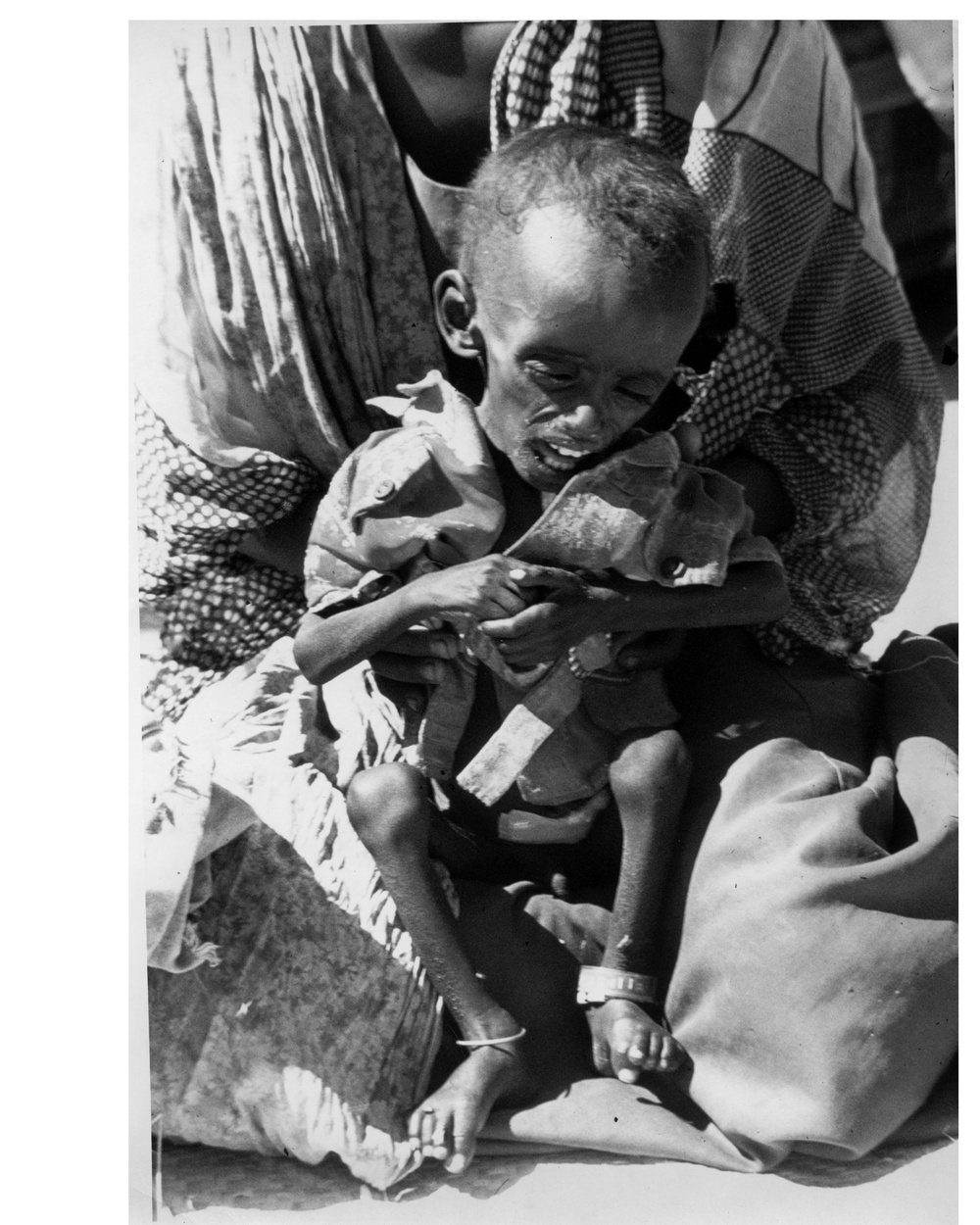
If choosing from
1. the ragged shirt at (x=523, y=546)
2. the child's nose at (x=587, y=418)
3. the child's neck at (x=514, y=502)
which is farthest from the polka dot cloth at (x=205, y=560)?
the child's nose at (x=587, y=418)

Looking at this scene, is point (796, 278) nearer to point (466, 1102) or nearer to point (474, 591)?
point (474, 591)

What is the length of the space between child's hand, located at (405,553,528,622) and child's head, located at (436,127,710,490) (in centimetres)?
12

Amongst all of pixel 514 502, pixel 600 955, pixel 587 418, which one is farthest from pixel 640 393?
pixel 600 955

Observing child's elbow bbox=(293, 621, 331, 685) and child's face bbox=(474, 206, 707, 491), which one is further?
child's elbow bbox=(293, 621, 331, 685)

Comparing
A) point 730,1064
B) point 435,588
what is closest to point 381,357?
point 435,588

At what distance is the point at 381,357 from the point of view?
2.01m

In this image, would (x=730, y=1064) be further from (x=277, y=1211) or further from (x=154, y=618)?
(x=154, y=618)

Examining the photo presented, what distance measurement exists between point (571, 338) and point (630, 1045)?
688 millimetres

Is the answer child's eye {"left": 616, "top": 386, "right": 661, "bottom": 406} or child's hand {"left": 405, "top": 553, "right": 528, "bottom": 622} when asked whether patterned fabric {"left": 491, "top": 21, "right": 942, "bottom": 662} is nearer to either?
child's eye {"left": 616, "top": 386, "right": 661, "bottom": 406}

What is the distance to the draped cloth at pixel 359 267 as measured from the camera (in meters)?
1.94

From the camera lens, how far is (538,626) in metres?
1.79

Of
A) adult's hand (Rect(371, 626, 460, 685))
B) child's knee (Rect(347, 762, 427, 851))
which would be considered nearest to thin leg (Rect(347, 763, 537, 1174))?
child's knee (Rect(347, 762, 427, 851))

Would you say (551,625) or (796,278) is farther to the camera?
(796,278)

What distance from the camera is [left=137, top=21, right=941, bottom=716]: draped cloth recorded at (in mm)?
1938
